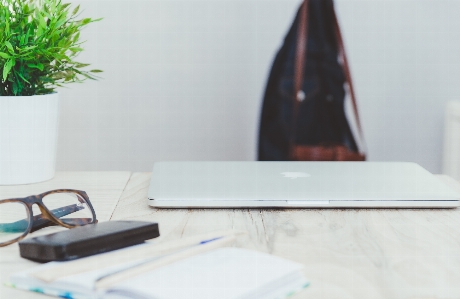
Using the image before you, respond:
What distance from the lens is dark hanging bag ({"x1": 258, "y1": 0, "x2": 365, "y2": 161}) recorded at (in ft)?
5.64

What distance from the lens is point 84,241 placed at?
1.92ft

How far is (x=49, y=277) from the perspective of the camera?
51cm

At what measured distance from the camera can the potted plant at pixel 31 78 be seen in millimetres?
939

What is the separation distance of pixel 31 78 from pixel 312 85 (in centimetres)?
95

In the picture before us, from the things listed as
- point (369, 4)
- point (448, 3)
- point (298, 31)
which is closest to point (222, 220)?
point (298, 31)

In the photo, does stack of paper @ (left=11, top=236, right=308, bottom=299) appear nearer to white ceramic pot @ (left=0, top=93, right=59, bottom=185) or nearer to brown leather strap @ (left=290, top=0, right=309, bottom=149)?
white ceramic pot @ (left=0, top=93, right=59, bottom=185)

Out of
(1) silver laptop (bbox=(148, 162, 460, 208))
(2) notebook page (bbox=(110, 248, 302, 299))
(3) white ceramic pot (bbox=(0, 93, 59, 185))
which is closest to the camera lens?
(2) notebook page (bbox=(110, 248, 302, 299))

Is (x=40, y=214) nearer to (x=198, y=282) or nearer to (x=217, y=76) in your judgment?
(x=198, y=282)

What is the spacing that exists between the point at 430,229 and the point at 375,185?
6.4 inches

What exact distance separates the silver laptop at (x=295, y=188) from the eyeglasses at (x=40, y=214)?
0.34 ft

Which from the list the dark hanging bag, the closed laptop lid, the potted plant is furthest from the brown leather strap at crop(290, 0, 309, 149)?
the potted plant

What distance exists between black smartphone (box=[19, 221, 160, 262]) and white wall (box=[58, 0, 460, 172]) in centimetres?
163

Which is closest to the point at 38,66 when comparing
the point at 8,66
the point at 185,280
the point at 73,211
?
the point at 8,66

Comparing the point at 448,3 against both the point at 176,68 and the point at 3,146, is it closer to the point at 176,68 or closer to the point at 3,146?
the point at 176,68
